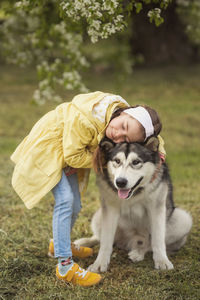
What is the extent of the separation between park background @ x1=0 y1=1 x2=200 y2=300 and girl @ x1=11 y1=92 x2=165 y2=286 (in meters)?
0.32

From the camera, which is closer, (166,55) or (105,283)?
(105,283)

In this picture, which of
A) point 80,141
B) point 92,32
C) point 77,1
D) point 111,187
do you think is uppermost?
point 77,1

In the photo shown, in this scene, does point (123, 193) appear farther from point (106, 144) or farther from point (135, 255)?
point (135, 255)

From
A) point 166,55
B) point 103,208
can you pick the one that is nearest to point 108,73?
point 166,55

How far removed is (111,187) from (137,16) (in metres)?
11.4

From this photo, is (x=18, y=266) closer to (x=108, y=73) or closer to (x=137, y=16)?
(x=137, y=16)

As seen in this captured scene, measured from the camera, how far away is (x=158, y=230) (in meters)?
3.74

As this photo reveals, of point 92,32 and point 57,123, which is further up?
point 92,32

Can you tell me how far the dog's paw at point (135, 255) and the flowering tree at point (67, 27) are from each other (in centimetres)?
200

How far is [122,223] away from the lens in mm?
3984

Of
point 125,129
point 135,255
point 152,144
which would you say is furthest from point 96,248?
point 125,129

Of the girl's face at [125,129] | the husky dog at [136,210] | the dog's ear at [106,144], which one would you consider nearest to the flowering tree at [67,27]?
the girl's face at [125,129]

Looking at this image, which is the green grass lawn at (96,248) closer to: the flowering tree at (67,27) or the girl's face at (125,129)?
the girl's face at (125,129)

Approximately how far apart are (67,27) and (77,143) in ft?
6.97
